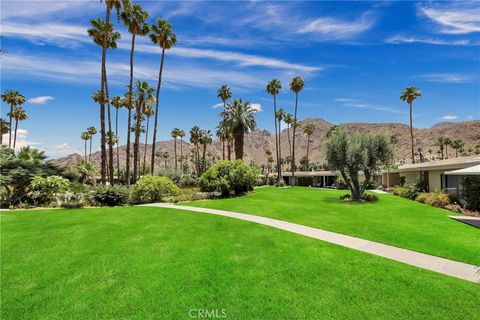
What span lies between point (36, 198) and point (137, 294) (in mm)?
23582

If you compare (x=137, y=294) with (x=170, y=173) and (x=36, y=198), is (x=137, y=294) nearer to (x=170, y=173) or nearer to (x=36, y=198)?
(x=36, y=198)

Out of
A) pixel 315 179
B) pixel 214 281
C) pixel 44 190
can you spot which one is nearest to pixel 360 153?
pixel 214 281

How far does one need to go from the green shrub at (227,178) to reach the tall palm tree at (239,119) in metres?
8.80

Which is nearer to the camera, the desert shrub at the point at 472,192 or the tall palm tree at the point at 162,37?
the desert shrub at the point at 472,192

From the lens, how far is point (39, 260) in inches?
404

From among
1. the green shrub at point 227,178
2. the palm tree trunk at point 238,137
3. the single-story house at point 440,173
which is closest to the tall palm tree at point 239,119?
the palm tree trunk at point 238,137

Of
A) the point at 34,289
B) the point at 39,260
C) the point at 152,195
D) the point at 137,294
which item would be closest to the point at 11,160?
the point at 152,195

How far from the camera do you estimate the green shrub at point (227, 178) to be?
34.8m

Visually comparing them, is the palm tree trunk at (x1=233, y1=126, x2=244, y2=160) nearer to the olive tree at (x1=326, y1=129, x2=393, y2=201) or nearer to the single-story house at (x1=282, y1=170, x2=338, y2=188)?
the olive tree at (x1=326, y1=129, x2=393, y2=201)

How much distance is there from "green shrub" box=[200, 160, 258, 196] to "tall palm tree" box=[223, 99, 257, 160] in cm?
880

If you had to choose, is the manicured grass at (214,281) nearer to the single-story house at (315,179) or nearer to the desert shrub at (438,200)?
the desert shrub at (438,200)

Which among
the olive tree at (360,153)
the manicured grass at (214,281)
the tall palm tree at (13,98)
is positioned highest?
the tall palm tree at (13,98)

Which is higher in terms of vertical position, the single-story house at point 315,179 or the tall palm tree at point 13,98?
the tall palm tree at point 13,98

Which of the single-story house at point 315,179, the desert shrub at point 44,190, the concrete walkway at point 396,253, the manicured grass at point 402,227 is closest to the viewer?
the concrete walkway at point 396,253
